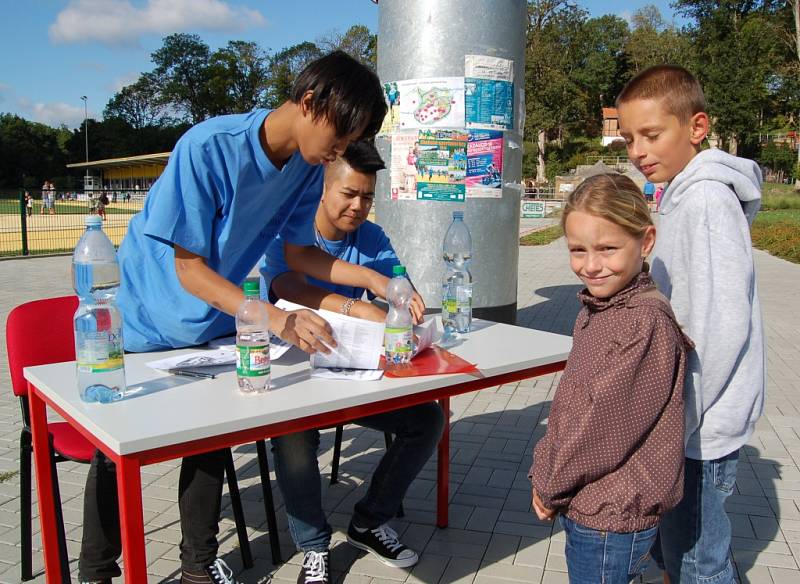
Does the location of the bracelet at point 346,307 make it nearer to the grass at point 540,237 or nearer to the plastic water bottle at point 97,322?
the plastic water bottle at point 97,322

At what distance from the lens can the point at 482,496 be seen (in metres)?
3.39

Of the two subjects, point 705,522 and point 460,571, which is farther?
point 460,571

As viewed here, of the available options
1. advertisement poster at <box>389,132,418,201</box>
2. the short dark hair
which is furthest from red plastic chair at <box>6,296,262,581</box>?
advertisement poster at <box>389,132,418,201</box>

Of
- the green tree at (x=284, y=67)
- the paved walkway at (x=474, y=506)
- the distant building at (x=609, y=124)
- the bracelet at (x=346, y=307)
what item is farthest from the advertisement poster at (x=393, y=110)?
the green tree at (x=284, y=67)

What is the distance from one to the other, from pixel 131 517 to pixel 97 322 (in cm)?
66

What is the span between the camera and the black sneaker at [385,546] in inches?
107

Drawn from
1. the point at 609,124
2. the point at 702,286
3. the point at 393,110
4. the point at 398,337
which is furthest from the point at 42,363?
the point at 609,124

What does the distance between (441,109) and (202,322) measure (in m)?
3.36

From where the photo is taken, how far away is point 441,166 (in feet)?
17.3

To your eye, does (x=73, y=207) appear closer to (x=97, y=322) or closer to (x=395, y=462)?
(x=395, y=462)

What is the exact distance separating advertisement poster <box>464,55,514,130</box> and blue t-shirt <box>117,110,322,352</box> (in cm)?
289

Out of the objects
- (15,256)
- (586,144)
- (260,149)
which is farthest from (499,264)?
(586,144)

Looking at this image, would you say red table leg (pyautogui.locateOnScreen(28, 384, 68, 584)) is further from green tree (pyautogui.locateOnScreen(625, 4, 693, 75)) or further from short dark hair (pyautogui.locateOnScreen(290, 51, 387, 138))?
green tree (pyautogui.locateOnScreen(625, 4, 693, 75))

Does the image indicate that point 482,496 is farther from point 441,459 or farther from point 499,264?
point 499,264
